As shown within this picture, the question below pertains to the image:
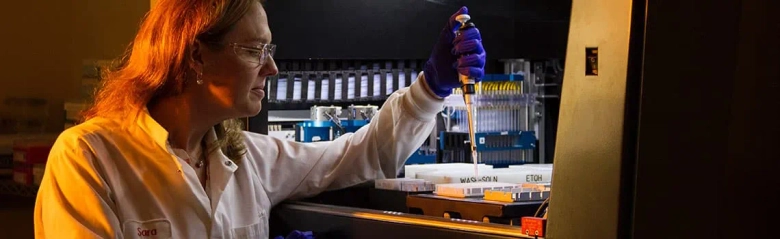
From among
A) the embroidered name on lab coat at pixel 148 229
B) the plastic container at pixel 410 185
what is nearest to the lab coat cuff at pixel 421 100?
the plastic container at pixel 410 185

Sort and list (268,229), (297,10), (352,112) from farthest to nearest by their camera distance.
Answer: (352,112), (297,10), (268,229)

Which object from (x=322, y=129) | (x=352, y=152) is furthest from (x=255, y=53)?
(x=322, y=129)

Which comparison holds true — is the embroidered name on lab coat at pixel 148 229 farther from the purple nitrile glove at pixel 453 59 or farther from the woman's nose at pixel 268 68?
the purple nitrile glove at pixel 453 59

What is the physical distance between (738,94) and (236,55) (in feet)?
3.15

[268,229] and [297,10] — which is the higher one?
[297,10]

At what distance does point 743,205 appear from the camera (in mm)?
1336

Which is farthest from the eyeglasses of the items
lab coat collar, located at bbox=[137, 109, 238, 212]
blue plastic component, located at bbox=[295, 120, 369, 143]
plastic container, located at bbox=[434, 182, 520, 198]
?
blue plastic component, located at bbox=[295, 120, 369, 143]

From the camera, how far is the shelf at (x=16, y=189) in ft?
9.76

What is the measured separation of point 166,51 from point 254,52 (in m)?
0.17

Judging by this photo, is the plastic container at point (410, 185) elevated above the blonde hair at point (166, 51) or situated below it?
below

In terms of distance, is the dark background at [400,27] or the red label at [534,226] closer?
the red label at [534,226]

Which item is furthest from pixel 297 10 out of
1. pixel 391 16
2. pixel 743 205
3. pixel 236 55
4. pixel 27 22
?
pixel 27 22

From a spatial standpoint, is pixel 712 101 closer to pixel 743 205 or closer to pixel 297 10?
pixel 743 205

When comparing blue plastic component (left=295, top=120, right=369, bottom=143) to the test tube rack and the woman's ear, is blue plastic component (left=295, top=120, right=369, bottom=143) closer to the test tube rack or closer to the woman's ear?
the test tube rack
